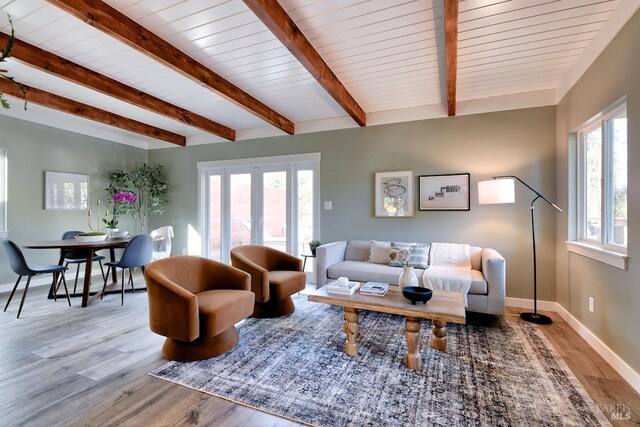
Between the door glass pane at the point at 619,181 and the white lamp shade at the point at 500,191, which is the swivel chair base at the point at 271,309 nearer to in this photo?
the white lamp shade at the point at 500,191

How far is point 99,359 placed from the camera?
2363mm

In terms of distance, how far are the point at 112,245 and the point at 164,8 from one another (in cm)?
279

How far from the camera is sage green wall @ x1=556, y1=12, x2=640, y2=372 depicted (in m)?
2.03

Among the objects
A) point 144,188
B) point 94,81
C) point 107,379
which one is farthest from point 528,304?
point 144,188

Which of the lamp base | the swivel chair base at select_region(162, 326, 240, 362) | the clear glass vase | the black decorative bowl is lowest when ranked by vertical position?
the lamp base

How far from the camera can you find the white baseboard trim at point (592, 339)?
205 centimetres

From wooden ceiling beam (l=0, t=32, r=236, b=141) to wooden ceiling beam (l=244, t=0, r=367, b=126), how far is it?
87.0 inches

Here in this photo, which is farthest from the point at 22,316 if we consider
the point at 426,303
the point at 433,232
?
the point at 433,232

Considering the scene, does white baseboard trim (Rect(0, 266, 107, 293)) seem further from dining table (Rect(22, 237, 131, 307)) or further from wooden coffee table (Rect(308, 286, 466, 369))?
wooden coffee table (Rect(308, 286, 466, 369))

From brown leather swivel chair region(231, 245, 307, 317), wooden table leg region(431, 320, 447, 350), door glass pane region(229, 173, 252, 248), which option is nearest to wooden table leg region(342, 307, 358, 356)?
wooden table leg region(431, 320, 447, 350)

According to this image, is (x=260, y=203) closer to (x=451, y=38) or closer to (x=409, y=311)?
(x=409, y=311)

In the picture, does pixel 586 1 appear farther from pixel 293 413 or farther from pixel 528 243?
pixel 293 413

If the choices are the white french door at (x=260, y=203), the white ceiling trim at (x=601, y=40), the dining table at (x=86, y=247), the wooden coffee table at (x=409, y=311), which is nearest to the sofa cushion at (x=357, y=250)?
the white french door at (x=260, y=203)

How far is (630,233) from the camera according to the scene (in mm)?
2109
